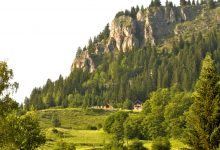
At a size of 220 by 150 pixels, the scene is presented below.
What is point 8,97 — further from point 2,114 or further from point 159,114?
point 159,114

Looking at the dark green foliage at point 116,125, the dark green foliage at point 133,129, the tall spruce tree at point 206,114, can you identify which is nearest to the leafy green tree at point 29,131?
the tall spruce tree at point 206,114

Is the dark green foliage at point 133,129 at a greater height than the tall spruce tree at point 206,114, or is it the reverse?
the tall spruce tree at point 206,114

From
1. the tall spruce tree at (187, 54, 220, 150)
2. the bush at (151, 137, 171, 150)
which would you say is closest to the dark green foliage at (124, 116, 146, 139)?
the bush at (151, 137, 171, 150)

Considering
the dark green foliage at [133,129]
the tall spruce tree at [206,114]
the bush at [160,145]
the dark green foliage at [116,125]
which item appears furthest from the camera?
the dark green foliage at [116,125]

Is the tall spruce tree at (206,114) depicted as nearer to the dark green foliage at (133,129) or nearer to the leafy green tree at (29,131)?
the leafy green tree at (29,131)

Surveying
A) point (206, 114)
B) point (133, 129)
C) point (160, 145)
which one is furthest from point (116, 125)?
point (206, 114)

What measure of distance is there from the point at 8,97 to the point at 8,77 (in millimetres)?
1777

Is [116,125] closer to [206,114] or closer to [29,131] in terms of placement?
[29,131]

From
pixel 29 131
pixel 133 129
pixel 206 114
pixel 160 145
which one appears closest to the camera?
pixel 206 114

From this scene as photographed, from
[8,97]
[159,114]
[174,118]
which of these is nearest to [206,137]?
[8,97]

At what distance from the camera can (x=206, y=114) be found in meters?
39.7

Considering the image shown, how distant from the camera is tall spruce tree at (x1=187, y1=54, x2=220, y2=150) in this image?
3900 cm

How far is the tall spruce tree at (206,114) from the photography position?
128 feet

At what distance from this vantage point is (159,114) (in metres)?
165
